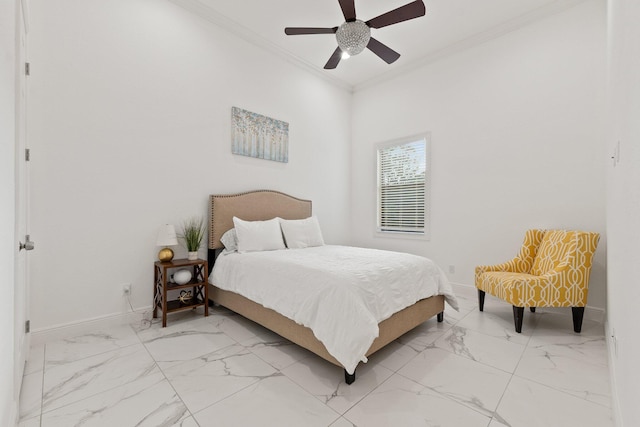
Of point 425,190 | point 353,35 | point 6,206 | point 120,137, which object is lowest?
point 6,206

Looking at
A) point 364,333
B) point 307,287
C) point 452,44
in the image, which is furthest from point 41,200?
point 452,44

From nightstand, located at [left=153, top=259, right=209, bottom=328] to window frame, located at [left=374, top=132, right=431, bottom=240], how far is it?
9.63ft

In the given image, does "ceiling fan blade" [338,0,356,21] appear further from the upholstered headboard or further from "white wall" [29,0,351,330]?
the upholstered headboard

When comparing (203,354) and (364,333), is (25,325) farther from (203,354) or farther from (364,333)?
(364,333)

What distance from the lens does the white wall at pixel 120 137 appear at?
95.4 inches

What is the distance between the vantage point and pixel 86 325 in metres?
2.58

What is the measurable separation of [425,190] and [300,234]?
2017 millimetres

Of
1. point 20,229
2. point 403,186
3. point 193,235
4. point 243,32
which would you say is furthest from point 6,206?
point 403,186

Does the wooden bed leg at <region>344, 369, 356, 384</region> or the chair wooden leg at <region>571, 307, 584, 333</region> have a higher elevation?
the chair wooden leg at <region>571, 307, 584, 333</region>

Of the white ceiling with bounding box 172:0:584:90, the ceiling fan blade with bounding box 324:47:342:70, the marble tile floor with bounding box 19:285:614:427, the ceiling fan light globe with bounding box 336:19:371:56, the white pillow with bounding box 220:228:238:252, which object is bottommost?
the marble tile floor with bounding box 19:285:614:427

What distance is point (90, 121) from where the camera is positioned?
262 cm

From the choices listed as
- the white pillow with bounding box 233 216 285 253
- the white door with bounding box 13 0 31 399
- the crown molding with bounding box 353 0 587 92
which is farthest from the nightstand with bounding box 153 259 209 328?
the crown molding with bounding box 353 0 587 92

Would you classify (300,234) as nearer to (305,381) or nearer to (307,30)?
(305,381)

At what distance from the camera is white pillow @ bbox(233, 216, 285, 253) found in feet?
10.6
